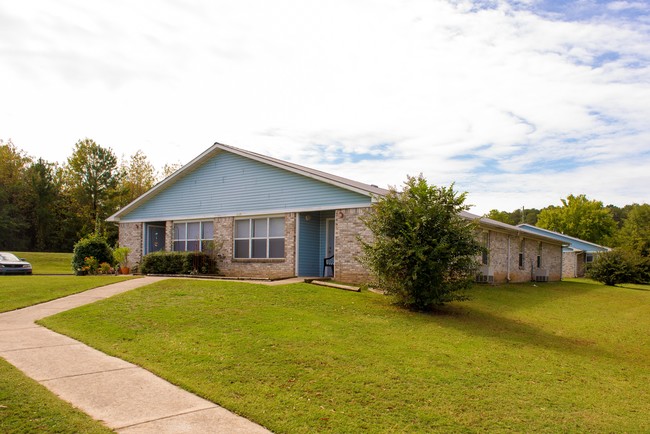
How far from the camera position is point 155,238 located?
84.3 ft

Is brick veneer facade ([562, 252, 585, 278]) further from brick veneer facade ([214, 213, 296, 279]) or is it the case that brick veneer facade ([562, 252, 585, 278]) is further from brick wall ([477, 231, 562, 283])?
brick veneer facade ([214, 213, 296, 279])

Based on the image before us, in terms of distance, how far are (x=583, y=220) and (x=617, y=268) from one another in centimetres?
3028

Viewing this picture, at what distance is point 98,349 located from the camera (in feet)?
25.9

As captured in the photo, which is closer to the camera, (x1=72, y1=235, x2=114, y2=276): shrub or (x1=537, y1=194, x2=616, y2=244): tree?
(x1=72, y1=235, x2=114, y2=276): shrub

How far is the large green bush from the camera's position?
20312 millimetres

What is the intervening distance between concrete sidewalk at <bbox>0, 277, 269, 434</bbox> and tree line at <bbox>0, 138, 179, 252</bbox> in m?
40.9

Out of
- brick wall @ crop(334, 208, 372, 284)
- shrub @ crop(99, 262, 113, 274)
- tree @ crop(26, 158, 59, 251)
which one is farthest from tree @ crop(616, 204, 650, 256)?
tree @ crop(26, 158, 59, 251)

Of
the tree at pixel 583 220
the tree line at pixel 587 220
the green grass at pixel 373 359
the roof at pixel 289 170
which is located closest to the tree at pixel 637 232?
the tree line at pixel 587 220

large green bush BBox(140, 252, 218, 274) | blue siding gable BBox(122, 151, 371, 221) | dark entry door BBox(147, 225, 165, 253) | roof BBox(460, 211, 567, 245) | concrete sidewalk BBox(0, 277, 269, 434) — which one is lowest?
concrete sidewalk BBox(0, 277, 269, 434)

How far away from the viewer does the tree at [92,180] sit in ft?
152

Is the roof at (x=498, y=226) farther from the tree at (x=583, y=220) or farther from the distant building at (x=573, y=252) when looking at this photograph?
the tree at (x=583, y=220)

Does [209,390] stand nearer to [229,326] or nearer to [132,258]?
[229,326]

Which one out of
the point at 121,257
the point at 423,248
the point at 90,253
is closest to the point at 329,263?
the point at 423,248

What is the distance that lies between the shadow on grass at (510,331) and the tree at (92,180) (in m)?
41.0
